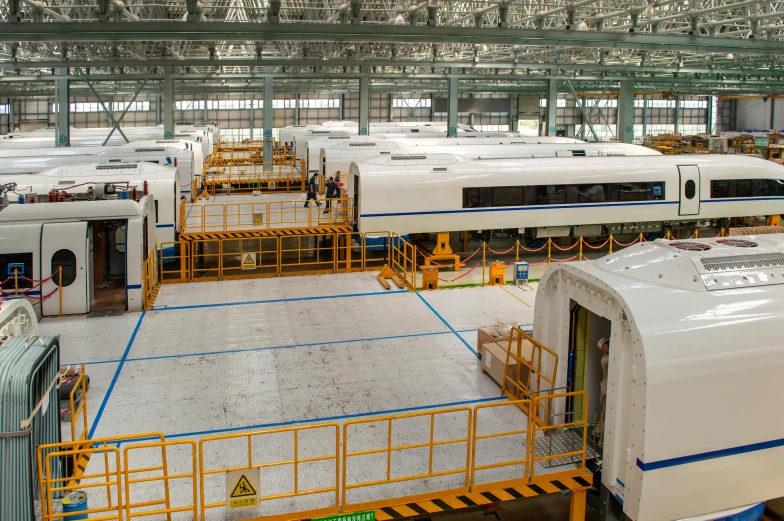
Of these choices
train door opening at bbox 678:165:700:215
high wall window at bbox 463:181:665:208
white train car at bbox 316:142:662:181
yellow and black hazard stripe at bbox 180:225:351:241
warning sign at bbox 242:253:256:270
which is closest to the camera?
warning sign at bbox 242:253:256:270

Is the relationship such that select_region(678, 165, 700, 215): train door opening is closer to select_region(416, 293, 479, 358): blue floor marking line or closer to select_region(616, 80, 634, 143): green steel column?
select_region(416, 293, 479, 358): blue floor marking line

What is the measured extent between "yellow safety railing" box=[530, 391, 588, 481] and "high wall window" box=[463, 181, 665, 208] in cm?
1216

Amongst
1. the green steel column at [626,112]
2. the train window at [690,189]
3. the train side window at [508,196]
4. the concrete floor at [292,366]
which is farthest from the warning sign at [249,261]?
the green steel column at [626,112]

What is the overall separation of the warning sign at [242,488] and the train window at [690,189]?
19.6 metres

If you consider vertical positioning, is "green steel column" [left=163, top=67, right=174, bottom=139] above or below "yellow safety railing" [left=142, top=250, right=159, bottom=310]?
above

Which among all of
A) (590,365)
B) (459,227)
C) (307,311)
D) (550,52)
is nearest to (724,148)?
(550,52)

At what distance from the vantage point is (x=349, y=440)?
30.3 ft

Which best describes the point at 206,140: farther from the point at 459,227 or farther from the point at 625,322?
the point at 625,322

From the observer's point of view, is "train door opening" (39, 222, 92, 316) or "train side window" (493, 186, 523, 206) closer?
"train door opening" (39, 222, 92, 316)

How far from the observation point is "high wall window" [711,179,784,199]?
23109mm

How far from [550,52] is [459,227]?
79.9ft

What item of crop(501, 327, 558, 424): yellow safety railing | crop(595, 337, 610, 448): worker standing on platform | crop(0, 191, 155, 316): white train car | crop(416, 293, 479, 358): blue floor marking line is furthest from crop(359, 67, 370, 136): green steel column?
crop(595, 337, 610, 448): worker standing on platform

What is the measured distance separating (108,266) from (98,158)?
10586 mm

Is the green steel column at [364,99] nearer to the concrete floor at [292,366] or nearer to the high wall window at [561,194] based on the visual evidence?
the high wall window at [561,194]
